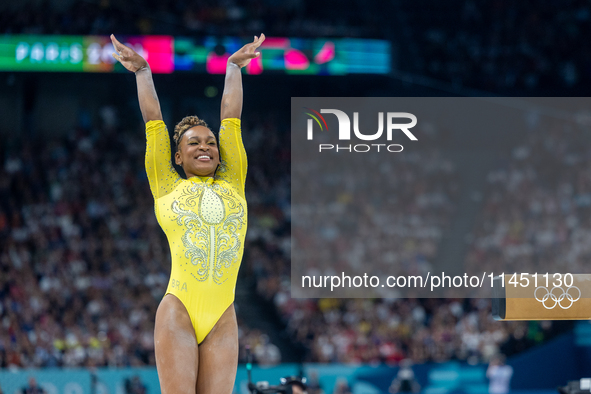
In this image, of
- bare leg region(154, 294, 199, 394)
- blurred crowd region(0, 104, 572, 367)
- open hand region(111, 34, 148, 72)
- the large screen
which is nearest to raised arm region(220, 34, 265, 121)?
open hand region(111, 34, 148, 72)

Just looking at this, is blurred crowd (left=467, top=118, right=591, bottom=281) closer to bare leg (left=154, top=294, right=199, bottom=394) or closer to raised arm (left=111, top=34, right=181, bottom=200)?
raised arm (left=111, top=34, right=181, bottom=200)

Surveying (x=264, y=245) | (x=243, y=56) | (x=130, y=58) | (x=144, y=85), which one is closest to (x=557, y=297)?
(x=243, y=56)

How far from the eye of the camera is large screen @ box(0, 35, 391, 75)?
598 inches

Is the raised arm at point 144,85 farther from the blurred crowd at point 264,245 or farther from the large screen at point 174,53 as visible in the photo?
the large screen at point 174,53

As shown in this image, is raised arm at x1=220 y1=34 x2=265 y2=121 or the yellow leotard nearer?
the yellow leotard

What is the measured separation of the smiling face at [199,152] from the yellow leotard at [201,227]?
6 centimetres

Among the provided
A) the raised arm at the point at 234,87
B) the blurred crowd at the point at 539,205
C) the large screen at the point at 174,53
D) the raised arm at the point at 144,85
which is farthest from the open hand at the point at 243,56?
the large screen at the point at 174,53

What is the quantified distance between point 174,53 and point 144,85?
11623mm

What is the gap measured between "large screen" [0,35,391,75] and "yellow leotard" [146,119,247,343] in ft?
36.8

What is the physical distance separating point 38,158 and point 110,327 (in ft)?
18.0

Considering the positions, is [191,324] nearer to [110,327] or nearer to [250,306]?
[110,327]

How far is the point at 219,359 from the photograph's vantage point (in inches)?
151

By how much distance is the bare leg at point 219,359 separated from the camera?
3.80m

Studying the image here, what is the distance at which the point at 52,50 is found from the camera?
1531 cm
